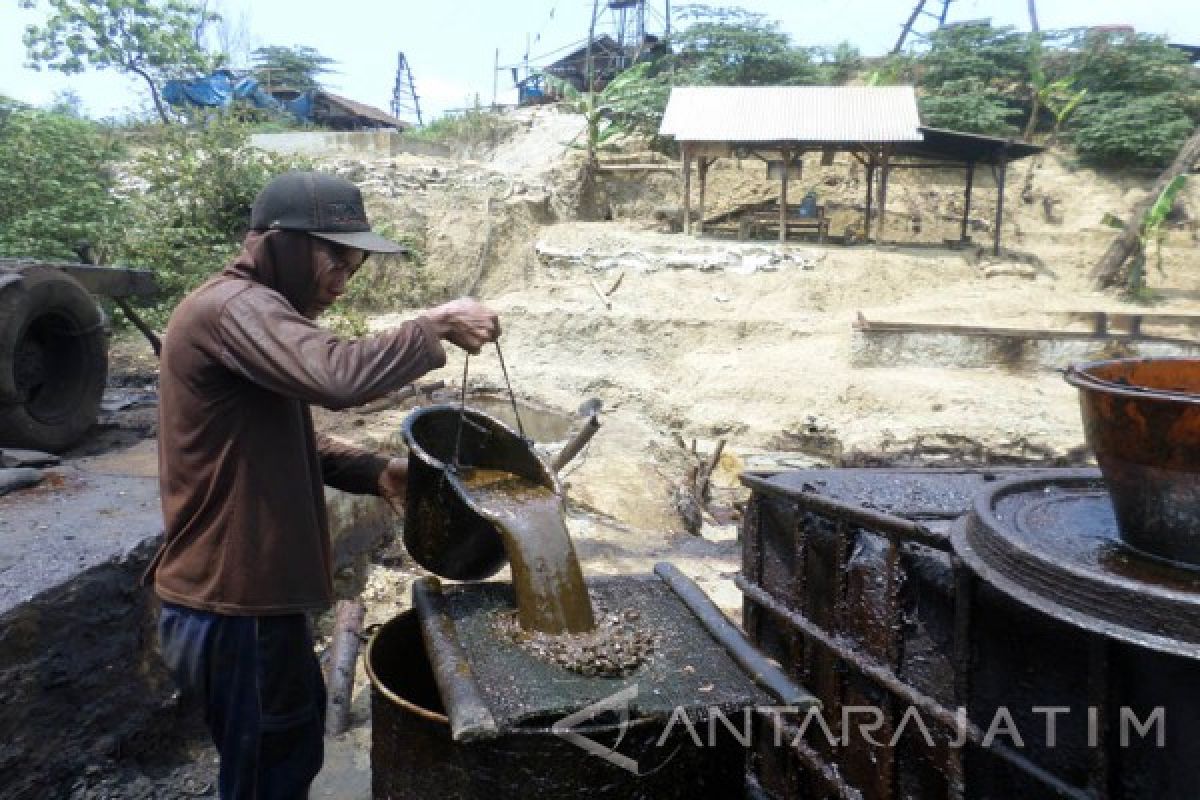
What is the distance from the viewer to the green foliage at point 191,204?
41.7 ft

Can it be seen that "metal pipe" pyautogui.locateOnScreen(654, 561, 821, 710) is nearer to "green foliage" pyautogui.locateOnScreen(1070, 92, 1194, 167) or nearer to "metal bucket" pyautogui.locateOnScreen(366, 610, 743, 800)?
"metal bucket" pyautogui.locateOnScreen(366, 610, 743, 800)

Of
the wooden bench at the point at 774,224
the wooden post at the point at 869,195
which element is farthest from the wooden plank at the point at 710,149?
the wooden post at the point at 869,195

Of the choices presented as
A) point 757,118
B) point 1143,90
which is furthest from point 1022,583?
point 1143,90

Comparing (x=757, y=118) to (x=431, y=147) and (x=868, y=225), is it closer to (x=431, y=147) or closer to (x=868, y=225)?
(x=868, y=225)

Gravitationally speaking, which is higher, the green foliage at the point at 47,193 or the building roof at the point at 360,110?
the building roof at the point at 360,110

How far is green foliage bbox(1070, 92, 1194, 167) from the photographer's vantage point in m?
21.8

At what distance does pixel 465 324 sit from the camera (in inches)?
92.2

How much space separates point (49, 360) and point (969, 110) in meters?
23.2

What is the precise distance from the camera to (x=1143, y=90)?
2378 centimetres

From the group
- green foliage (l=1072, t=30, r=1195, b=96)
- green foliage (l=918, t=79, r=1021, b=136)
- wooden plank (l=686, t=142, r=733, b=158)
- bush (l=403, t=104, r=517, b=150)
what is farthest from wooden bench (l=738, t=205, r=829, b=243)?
green foliage (l=1072, t=30, r=1195, b=96)

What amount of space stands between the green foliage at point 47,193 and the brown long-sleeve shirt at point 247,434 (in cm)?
1047

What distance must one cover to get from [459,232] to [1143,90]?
64.5ft

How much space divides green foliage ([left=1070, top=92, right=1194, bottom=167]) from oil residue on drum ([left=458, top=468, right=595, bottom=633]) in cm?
2449

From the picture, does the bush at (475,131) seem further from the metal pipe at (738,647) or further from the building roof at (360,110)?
the metal pipe at (738,647)
